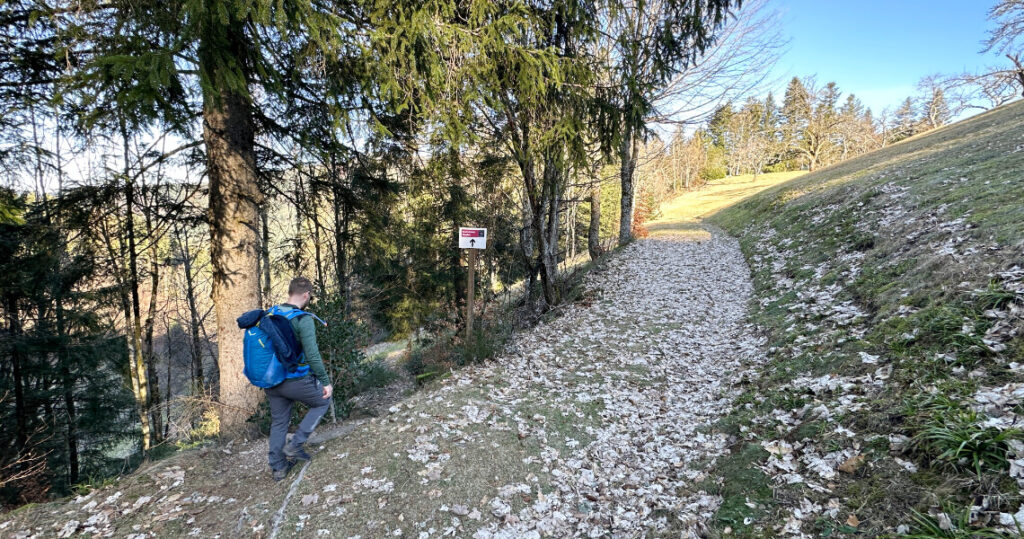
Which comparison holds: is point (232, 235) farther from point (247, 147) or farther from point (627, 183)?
point (627, 183)

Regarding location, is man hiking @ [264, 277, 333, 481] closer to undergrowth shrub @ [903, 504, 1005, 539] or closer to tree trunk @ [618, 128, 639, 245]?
undergrowth shrub @ [903, 504, 1005, 539]

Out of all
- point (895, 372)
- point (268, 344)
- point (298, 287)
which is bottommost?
point (895, 372)

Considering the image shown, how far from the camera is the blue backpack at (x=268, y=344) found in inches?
144

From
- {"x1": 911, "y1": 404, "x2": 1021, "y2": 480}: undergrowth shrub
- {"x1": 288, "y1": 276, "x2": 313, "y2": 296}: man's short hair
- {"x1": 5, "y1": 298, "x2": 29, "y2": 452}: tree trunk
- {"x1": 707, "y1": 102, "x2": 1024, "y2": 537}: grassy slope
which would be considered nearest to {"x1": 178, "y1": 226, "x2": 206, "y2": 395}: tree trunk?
{"x1": 5, "y1": 298, "x2": 29, "y2": 452}: tree trunk

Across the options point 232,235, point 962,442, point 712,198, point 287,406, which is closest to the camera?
point 962,442

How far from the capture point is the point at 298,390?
12.9 feet

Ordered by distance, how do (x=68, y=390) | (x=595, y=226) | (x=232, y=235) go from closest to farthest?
1. (x=232, y=235)
2. (x=68, y=390)
3. (x=595, y=226)

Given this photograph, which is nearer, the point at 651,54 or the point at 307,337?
the point at 307,337

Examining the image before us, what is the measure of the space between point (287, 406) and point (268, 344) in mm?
791

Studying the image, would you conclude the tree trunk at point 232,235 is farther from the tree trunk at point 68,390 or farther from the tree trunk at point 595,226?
the tree trunk at point 595,226

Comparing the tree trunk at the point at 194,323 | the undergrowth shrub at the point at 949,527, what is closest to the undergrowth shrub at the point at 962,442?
the undergrowth shrub at the point at 949,527

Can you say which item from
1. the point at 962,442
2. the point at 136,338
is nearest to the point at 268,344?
the point at 962,442

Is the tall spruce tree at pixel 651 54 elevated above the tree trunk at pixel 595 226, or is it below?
above

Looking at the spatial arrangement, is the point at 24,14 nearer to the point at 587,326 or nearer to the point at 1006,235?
the point at 587,326
